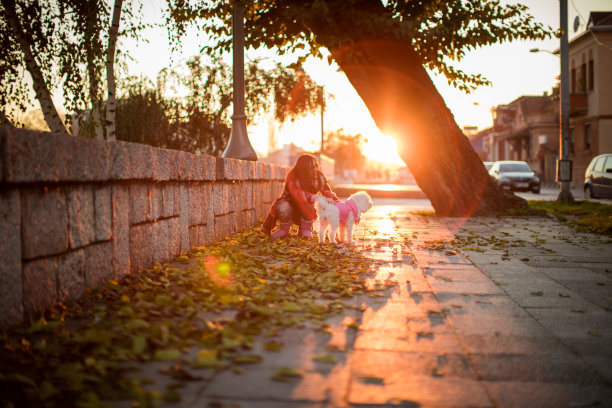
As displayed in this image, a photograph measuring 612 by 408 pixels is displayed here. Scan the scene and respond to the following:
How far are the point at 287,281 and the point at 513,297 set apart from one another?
6.20 feet

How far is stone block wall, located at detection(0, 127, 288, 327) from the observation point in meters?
3.31

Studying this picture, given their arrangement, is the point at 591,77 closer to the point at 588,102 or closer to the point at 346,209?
the point at 588,102

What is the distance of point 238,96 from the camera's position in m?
10.1

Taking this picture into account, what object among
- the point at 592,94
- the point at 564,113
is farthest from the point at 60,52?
the point at 592,94

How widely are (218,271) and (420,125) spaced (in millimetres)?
7896

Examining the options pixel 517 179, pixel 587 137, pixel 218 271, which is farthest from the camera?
pixel 587 137

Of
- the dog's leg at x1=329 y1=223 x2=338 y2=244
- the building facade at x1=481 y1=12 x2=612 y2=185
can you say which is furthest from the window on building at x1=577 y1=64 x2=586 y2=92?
the dog's leg at x1=329 y1=223 x2=338 y2=244

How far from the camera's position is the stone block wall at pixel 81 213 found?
10.9 feet

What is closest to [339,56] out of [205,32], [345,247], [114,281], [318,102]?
[205,32]

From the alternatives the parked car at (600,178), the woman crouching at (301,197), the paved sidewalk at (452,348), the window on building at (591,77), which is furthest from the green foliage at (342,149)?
the paved sidewalk at (452,348)

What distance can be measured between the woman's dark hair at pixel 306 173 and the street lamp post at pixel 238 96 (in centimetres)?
233

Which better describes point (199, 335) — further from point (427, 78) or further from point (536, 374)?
point (427, 78)

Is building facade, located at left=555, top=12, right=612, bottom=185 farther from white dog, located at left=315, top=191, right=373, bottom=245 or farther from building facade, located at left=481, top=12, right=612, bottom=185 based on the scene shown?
white dog, located at left=315, top=191, right=373, bottom=245

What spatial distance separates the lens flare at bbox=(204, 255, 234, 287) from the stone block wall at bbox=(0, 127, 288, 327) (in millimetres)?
452
